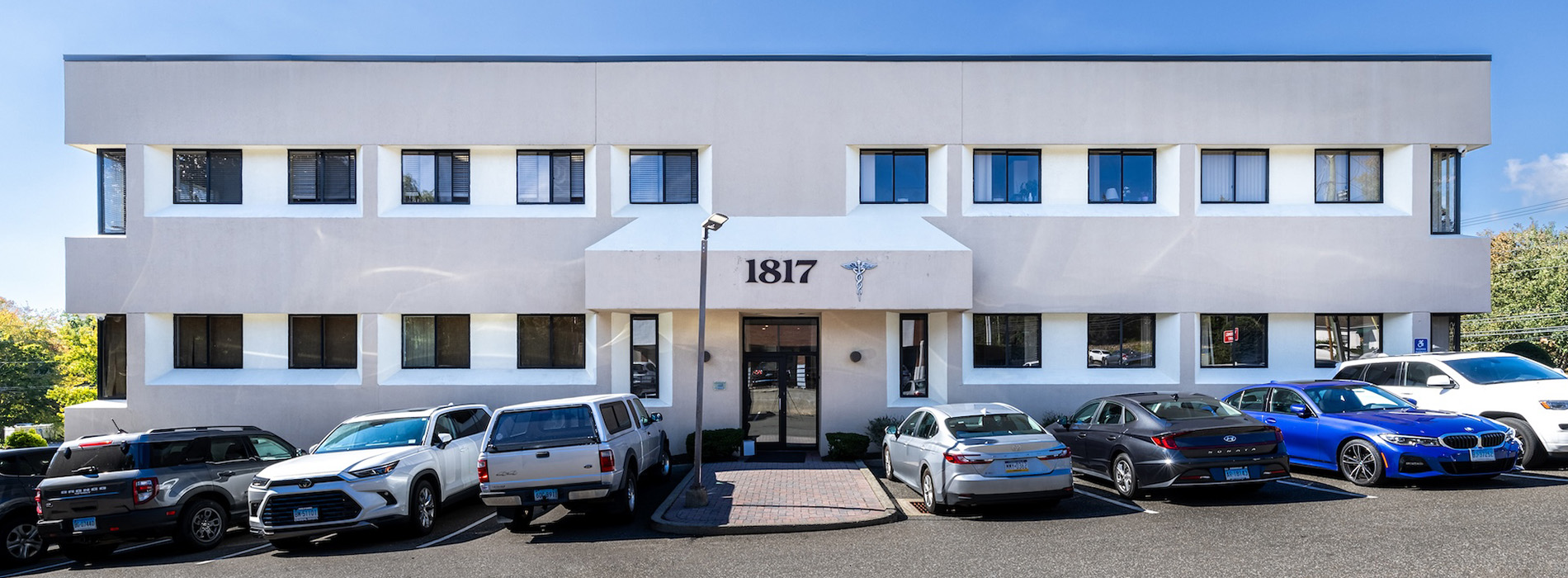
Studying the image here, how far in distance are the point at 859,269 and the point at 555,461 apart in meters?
7.23

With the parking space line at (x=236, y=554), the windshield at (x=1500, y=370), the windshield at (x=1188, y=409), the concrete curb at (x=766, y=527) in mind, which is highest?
the windshield at (x=1500, y=370)

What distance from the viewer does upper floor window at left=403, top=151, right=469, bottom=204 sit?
17906 mm

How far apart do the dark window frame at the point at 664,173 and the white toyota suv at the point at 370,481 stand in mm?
6938

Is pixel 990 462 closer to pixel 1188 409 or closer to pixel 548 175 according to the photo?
pixel 1188 409

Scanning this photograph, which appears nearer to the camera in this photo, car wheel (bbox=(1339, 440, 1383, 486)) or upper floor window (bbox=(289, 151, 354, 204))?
car wheel (bbox=(1339, 440, 1383, 486))

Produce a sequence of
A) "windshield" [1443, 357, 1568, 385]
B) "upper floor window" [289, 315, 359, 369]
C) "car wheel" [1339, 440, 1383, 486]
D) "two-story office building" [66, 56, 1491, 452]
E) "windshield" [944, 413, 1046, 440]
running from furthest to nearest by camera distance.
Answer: "upper floor window" [289, 315, 359, 369], "two-story office building" [66, 56, 1491, 452], "windshield" [1443, 357, 1568, 385], "car wheel" [1339, 440, 1383, 486], "windshield" [944, 413, 1046, 440]

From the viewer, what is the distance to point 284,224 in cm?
1727

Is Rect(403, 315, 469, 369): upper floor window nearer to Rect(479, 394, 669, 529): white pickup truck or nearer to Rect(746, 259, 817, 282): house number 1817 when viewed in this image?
Rect(746, 259, 817, 282): house number 1817

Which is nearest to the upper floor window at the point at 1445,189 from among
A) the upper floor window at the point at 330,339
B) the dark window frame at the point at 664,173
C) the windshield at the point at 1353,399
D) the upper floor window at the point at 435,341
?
the windshield at the point at 1353,399

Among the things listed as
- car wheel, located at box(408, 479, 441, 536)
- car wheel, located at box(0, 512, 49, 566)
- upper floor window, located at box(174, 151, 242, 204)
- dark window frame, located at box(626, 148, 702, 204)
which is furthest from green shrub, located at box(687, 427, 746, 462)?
upper floor window, located at box(174, 151, 242, 204)

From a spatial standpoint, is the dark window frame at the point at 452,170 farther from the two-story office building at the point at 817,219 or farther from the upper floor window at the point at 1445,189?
the upper floor window at the point at 1445,189

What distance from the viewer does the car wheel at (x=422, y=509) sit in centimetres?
1053

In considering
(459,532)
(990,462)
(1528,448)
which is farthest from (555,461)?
(1528,448)

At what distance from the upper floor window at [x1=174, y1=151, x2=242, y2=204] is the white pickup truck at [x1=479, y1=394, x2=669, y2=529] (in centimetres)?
1140
